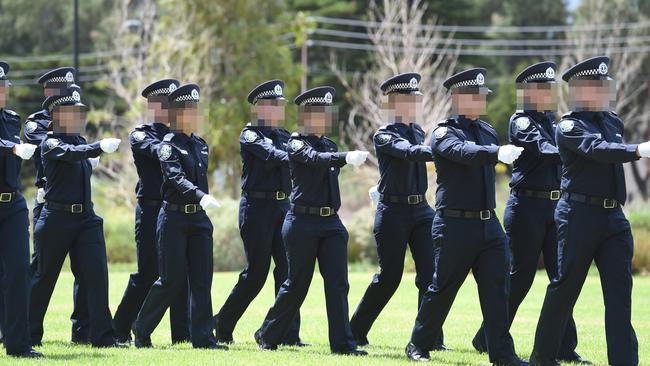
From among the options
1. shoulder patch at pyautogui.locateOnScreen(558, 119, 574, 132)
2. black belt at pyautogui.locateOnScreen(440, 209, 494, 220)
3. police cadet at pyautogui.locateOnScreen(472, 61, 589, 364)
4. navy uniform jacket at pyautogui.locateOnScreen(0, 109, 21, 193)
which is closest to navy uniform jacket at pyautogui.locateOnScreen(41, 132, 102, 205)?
navy uniform jacket at pyautogui.locateOnScreen(0, 109, 21, 193)

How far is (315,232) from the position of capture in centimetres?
986

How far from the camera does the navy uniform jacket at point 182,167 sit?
9.77 metres

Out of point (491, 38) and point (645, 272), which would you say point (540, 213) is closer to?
point (645, 272)

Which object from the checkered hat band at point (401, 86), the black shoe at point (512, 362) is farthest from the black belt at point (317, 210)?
the black shoe at point (512, 362)

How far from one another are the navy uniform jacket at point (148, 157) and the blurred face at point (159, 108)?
6 centimetres

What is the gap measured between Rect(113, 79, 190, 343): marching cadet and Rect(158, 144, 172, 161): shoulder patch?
714 millimetres

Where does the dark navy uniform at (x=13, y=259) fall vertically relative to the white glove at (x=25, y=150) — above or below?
below

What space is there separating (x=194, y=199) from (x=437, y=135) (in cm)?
236

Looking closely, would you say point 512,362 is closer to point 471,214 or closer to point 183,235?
point 471,214

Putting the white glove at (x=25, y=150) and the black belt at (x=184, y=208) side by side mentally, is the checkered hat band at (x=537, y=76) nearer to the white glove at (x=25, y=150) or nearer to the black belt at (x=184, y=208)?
the black belt at (x=184, y=208)

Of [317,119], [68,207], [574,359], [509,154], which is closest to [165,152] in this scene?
[68,207]

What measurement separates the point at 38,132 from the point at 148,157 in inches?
46.8

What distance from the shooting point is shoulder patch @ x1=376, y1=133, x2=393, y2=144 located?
10.0m

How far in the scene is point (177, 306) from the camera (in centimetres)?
1081
